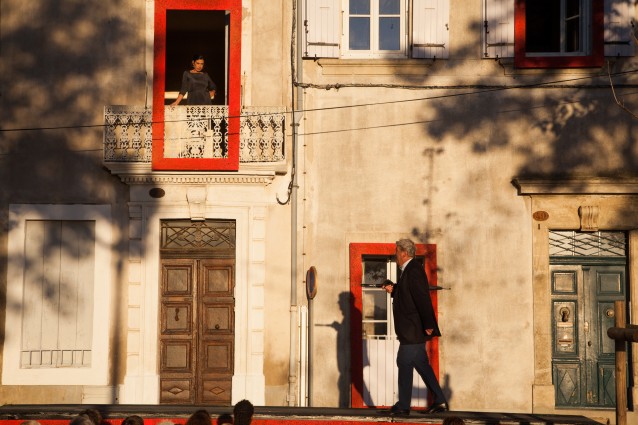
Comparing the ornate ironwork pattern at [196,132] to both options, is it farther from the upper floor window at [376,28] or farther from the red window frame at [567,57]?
the red window frame at [567,57]

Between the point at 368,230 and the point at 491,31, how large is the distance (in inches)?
145

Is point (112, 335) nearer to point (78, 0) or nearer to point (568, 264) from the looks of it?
point (78, 0)

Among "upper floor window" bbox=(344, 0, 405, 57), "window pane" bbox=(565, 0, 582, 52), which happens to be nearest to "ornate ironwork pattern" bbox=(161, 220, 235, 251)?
"upper floor window" bbox=(344, 0, 405, 57)

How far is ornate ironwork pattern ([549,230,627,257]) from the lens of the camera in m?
19.0

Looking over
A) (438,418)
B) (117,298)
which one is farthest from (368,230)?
(438,418)

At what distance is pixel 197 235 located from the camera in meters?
19.6

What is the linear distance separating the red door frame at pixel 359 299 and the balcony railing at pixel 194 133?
6.48 feet

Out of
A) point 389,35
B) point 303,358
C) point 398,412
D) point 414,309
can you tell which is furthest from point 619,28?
point 398,412

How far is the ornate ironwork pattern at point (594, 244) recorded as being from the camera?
1897 centimetres

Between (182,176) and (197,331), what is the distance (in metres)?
2.49

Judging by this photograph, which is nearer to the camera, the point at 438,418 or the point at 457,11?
the point at 438,418

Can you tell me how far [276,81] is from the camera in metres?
19.3

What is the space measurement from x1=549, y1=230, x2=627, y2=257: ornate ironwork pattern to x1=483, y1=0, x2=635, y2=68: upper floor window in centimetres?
265

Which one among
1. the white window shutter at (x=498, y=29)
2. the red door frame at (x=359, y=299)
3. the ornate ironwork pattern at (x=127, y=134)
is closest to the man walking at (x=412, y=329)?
the red door frame at (x=359, y=299)
